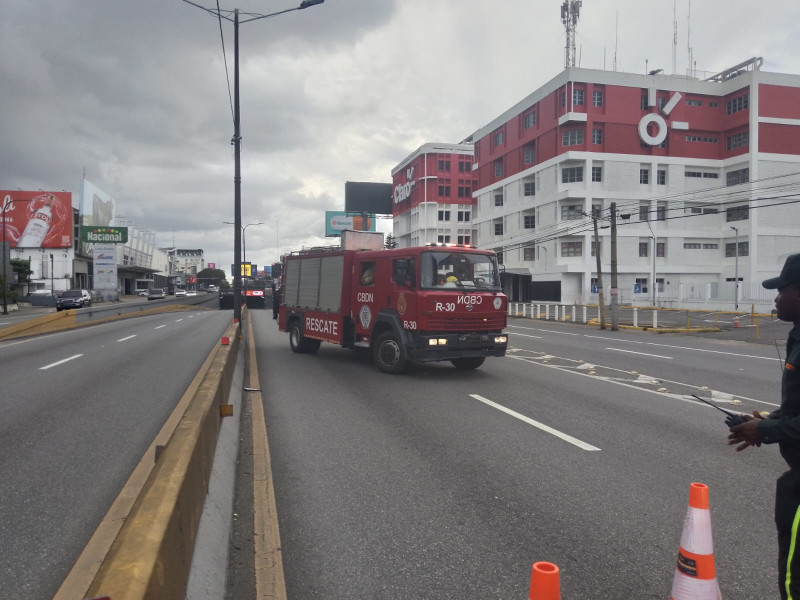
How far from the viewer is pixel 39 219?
71.4m

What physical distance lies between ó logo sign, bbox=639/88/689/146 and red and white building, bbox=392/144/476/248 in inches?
1182

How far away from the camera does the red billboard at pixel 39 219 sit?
70250 millimetres

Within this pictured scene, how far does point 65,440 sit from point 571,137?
2071 inches

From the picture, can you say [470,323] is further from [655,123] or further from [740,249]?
[740,249]

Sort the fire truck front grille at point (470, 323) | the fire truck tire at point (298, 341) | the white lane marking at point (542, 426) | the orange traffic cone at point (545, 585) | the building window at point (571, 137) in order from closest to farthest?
the orange traffic cone at point (545, 585)
the white lane marking at point (542, 426)
the fire truck front grille at point (470, 323)
the fire truck tire at point (298, 341)
the building window at point (571, 137)

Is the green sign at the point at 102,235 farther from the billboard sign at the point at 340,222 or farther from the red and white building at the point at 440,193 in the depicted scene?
the red and white building at the point at 440,193

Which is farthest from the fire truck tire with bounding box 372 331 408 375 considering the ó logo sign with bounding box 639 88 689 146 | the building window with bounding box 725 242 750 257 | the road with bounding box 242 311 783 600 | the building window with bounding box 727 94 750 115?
the building window with bounding box 727 94 750 115

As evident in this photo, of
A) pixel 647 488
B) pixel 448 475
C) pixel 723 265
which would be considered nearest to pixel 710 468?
pixel 647 488

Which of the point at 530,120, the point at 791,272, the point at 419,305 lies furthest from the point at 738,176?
the point at 791,272

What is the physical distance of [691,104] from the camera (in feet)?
180

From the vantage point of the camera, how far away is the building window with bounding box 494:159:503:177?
214ft

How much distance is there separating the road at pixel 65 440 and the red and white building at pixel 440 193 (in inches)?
2711

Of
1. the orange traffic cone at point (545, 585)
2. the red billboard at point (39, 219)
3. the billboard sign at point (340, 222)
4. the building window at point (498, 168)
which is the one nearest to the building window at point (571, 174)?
the building window at point (498, 168)

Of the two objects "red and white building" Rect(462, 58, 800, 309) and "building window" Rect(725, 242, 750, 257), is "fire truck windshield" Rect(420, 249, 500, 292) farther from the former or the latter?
"building window" Rect(725, 242, 750, 257)
